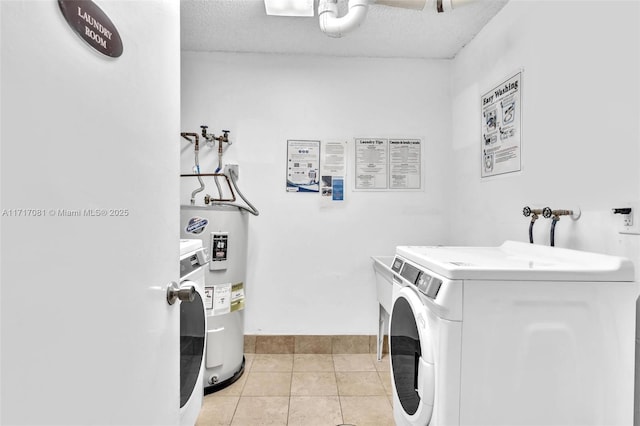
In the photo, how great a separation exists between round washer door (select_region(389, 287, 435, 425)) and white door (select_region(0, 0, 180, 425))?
31.3 inches

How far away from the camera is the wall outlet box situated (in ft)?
3.56

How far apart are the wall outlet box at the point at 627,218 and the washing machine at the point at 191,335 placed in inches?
60.9

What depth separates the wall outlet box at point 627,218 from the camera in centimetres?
108

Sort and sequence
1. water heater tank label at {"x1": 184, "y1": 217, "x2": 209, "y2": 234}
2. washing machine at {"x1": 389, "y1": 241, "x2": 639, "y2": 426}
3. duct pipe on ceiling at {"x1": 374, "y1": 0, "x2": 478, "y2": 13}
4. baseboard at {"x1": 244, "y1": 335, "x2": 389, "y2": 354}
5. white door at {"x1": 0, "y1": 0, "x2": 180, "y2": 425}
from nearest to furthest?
1. white door at {"x1": 0, "y1": 0, "x2": 180, "y2": 425}
2. washing machine at {"x1": 389, "y1": 241, "x2": 639, "y2": 426}
3. duct pipe on ceiling at {"x1": 374, "y1": 0, "x2": 478, "y2": 13}
4. water heater tank label at {"x1": 184, "y1": 217, "x2": 209, "y2": 234}
5. baseboard at {"x1": 244, "y1": 335, "x2": 389, "y2": 354}

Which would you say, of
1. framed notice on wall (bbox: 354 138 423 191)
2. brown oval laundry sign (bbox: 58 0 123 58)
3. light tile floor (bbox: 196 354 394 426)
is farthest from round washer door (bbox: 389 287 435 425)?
framed notice on wall (bbox: 354 138 423 191)

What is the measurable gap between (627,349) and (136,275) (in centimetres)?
138

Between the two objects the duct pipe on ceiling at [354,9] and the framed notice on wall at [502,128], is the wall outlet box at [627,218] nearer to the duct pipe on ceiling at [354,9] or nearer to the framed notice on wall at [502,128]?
the framed notice on wall at [502,128]

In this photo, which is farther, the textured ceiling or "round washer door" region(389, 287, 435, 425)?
the textured ceiling

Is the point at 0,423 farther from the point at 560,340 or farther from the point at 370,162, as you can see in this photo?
the point at 370,162

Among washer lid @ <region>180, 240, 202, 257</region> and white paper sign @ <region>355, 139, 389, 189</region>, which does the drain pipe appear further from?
washer lid @ <region>180, 240, 202, 257</region>

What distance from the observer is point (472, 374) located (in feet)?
3.16

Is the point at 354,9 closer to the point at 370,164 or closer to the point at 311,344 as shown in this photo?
the point at 370,164

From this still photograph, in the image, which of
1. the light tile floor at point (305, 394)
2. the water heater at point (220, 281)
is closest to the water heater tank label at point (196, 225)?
the water heater at point (220, 281)

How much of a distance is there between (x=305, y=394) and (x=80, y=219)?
184 centimetres
